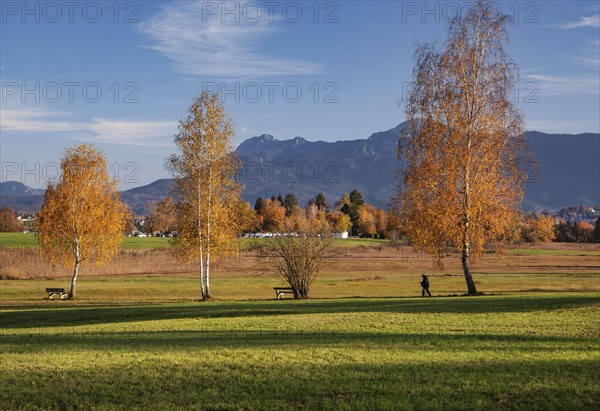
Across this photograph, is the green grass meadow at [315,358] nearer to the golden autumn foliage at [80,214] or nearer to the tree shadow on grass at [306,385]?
the tree shadow on grass at [306,385]

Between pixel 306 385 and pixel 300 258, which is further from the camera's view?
pixel 300 258

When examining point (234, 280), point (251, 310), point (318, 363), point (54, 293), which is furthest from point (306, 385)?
point (234, 280)

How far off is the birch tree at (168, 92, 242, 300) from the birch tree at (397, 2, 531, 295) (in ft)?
43.9

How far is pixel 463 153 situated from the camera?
38.2 metres

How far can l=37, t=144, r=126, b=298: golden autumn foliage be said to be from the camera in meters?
51.1

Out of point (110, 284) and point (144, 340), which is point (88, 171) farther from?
point (144, 340)

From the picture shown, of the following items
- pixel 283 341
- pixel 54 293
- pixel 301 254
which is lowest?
pixel 54 293

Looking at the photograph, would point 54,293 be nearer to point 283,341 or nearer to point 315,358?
point 283,341

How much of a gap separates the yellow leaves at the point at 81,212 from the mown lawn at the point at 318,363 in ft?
82.9

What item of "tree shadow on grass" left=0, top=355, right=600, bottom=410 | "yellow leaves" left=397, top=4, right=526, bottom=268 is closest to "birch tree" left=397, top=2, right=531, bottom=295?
"yellow leaves" left=397, top=4, right=526, bottom=268

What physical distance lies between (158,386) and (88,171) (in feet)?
138

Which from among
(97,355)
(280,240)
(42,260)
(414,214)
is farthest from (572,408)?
(42,260)

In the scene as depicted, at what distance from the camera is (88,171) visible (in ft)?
170

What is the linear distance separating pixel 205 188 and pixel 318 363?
32.0 meters
